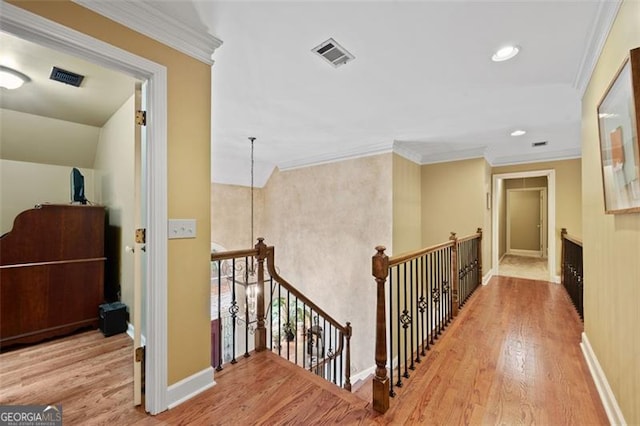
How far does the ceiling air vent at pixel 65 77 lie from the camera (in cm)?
216

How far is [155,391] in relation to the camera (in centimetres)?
162

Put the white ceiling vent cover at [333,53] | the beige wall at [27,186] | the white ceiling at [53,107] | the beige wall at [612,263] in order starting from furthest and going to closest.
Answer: the beige wall at [27,186]
the white ceiling at [53,107]
the white ceiling vent cover at [333,53]
the beige wall at [612,263]

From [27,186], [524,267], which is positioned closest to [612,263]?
[27,186]

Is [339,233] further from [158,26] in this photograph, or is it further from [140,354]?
[158,26]

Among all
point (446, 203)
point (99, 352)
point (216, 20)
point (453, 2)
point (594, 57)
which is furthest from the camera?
point (446, 203)

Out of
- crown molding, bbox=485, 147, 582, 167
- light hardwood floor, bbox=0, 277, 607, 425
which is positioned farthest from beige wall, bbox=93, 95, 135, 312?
crown molding, bbox=485, 147, 582, 167

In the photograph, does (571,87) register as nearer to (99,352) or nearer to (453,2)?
(453,2)

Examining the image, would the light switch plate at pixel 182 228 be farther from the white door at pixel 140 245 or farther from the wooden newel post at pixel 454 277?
the wooden newel post at pixel 454 277

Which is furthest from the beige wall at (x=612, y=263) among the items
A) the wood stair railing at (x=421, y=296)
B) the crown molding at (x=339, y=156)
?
the crown molding at (x=339, y=156)

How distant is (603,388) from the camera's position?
5.66 feet

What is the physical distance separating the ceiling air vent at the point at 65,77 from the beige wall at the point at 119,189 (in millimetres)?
389

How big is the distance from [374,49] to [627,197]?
172 cm

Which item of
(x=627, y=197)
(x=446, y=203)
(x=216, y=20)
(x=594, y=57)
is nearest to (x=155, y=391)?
(x=216, y=20)

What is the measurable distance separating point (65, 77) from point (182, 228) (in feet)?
5.95
